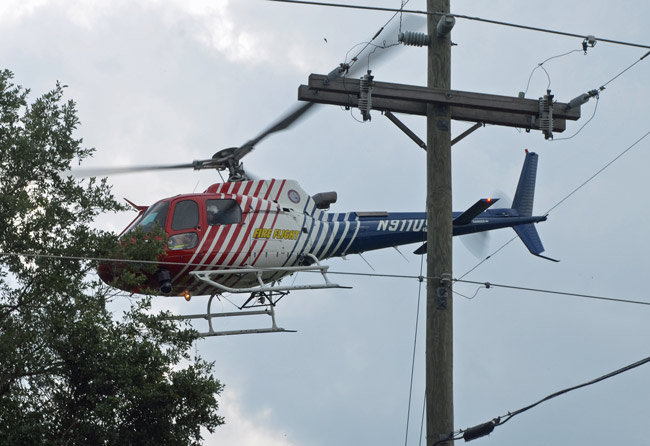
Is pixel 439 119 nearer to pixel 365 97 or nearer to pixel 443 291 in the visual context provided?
pixel 365 97

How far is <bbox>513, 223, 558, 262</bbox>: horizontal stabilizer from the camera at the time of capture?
21.4m

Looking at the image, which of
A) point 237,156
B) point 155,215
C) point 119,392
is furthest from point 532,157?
point 119,392

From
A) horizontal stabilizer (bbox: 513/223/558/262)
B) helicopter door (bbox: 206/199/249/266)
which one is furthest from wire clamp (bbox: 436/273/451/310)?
horizontal stabilizer (bbox: 513/223/558/262)

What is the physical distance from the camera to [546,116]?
1377 centimetres

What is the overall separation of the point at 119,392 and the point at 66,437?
105 cm

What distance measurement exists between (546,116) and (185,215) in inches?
253

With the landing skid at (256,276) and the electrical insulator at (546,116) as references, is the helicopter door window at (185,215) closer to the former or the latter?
the landing skid at (256,276)

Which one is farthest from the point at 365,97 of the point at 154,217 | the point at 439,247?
the point at 154,217

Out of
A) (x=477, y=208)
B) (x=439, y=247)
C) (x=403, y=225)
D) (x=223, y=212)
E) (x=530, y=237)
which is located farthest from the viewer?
(x=530, y=237)

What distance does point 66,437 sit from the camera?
55.6 feet

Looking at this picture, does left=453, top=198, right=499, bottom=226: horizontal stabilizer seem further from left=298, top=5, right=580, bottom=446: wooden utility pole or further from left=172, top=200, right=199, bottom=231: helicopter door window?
left=172, top=200, right=199, bottom=231: helicopter door window

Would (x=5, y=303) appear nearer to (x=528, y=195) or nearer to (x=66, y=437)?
(x=66, y=437)

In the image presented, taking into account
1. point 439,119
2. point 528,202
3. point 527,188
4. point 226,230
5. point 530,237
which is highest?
point 527,188

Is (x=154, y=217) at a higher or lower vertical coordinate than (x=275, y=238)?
lower
